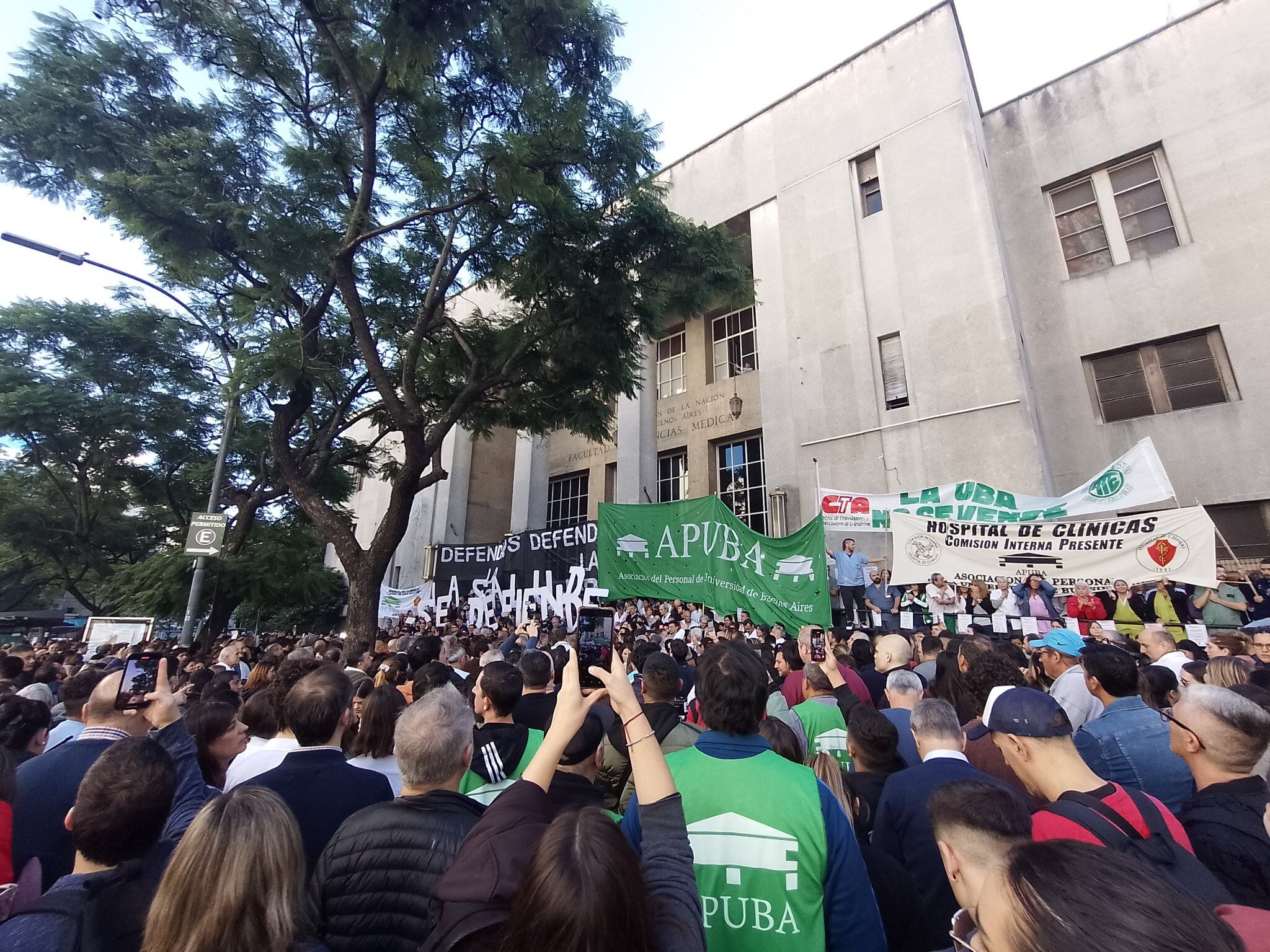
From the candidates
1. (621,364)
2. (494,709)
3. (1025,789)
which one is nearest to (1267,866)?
(1025,789)

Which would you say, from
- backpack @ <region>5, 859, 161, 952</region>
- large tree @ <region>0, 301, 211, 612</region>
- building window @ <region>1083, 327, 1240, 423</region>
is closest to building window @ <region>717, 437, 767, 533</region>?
building window @ <region>1083, 327, 1240, 423</region>

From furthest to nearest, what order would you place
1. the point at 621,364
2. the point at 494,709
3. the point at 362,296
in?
1. the point at 362,296
2. the point at 621,364
3. the point at 494,709

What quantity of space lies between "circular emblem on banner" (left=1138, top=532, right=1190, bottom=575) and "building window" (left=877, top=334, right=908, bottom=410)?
6.04 m

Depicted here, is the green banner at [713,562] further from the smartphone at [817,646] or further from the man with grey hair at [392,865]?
the man with grey hair at [392,865]

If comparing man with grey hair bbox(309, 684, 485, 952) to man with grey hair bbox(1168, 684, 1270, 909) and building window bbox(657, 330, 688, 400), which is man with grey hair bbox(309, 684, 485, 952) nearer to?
man with grey hair bbox(1168, 684, 1270, 909)

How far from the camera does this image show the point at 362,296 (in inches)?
548

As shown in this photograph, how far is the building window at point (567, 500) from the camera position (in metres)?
21.9

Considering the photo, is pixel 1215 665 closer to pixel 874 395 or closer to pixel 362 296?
pixel 874 395

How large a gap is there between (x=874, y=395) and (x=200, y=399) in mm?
20848

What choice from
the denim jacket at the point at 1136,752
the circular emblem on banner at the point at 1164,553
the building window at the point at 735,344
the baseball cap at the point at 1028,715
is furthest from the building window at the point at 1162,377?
the baseball cap at the point at 1028,715

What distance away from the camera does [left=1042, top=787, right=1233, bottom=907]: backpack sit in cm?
172

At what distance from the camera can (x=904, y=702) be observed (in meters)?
3.57

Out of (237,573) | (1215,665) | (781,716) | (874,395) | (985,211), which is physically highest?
(985,211)

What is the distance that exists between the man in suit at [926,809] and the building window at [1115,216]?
15183mm
